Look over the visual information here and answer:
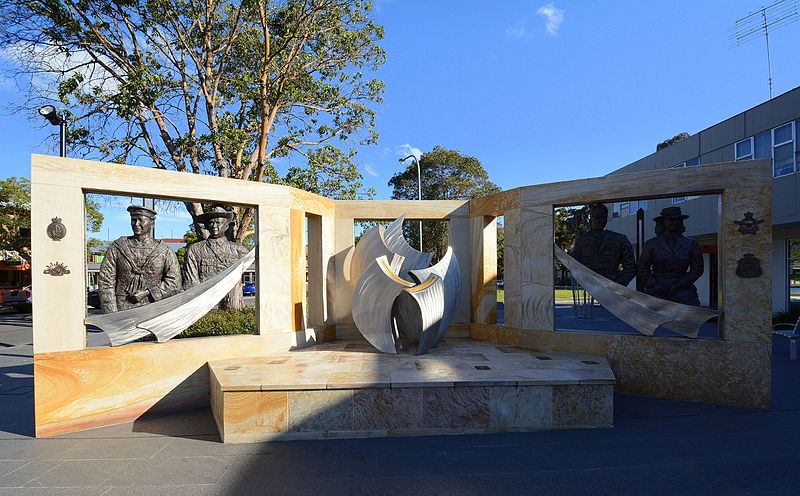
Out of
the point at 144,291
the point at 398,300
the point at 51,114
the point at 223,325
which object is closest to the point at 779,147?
the point at 398,300

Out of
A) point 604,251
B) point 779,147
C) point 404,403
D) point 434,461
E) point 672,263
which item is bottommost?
point 434,461

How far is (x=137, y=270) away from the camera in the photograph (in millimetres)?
5605

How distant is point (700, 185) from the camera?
5.59 meters

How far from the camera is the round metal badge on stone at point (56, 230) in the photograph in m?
4.76

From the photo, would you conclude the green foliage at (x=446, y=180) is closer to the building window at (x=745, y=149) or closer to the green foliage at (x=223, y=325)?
the building window at (x=745, y=149)

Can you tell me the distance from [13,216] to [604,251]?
29.4 meters

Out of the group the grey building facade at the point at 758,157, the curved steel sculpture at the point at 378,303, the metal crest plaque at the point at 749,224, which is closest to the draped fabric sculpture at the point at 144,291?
the curved steel sculpture at the point at 378,303

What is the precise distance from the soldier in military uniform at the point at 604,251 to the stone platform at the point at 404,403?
2.05 m

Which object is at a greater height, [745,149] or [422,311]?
[745,149]

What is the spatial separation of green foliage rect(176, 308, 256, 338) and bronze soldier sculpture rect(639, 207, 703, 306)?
6838mm

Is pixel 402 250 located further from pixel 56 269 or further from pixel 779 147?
pixel 779 147

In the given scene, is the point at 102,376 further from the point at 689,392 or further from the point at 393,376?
the point at 689,392

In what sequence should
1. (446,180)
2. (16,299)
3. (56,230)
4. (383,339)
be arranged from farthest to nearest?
(446,180) → (16,299) → (383,339) → (56,230)

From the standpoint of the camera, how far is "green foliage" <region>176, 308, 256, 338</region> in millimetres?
7582
